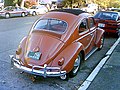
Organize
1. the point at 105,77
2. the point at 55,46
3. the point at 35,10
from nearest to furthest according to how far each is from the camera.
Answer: the point at 55,46, the point at 105,77, the point at 35,10

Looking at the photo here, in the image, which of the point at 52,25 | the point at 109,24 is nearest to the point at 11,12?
the point at 109,24

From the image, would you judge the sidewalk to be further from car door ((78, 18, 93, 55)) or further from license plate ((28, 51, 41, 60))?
license plate ((28, 51, 41, 60))

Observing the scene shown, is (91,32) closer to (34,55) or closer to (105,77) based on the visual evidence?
(105,77)

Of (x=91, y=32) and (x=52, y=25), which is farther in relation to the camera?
(x=91, y=32)

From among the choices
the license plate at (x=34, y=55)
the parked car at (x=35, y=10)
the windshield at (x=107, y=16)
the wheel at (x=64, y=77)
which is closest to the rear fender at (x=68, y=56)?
the wheel at (x=64, y=77)

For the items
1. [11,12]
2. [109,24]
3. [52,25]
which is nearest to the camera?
[52,25]

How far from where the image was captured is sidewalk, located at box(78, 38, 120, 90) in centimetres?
512

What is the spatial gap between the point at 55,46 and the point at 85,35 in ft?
5.12

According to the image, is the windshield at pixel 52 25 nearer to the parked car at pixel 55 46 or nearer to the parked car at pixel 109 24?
the parked car at pixel 55 46

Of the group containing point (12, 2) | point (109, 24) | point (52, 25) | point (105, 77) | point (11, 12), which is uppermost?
point (12, 2)

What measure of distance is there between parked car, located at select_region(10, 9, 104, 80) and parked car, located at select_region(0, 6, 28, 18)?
750 inches

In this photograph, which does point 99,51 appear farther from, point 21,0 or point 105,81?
point 21,0

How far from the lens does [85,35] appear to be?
665cm

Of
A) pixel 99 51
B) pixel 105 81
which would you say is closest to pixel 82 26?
pixel 105 81
